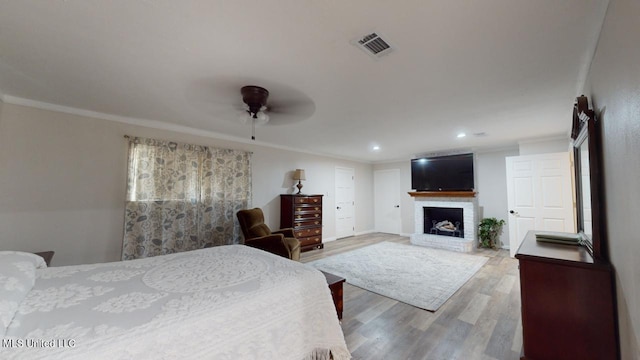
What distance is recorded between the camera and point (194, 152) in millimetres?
3818

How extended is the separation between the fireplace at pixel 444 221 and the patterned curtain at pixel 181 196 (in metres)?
4.56

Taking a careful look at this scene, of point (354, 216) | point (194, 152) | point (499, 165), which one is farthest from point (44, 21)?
point (499, 165)

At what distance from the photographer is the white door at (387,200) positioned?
7.05m

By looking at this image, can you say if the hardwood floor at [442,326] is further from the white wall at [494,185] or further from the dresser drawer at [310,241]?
the white wall at [494,185]

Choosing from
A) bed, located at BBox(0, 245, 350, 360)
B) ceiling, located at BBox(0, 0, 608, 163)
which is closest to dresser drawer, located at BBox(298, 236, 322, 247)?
ceiling, located at BBox(0, 0, 608, 163)

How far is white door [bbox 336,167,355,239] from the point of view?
21.1 feet

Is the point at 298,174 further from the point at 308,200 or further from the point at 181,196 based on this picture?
the point at 181,196

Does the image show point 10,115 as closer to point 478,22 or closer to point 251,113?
point 251,113

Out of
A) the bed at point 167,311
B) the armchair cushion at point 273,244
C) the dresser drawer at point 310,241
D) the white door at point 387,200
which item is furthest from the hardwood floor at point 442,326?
the white door at point 387,200

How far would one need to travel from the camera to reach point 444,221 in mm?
5906

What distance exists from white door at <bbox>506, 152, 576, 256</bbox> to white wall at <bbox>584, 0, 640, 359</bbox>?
3279 mm

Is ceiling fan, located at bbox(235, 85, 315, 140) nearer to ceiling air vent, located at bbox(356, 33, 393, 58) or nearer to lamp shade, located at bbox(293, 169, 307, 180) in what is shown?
ceiling air vent, located at bbox(356, 33, 393, 58)
